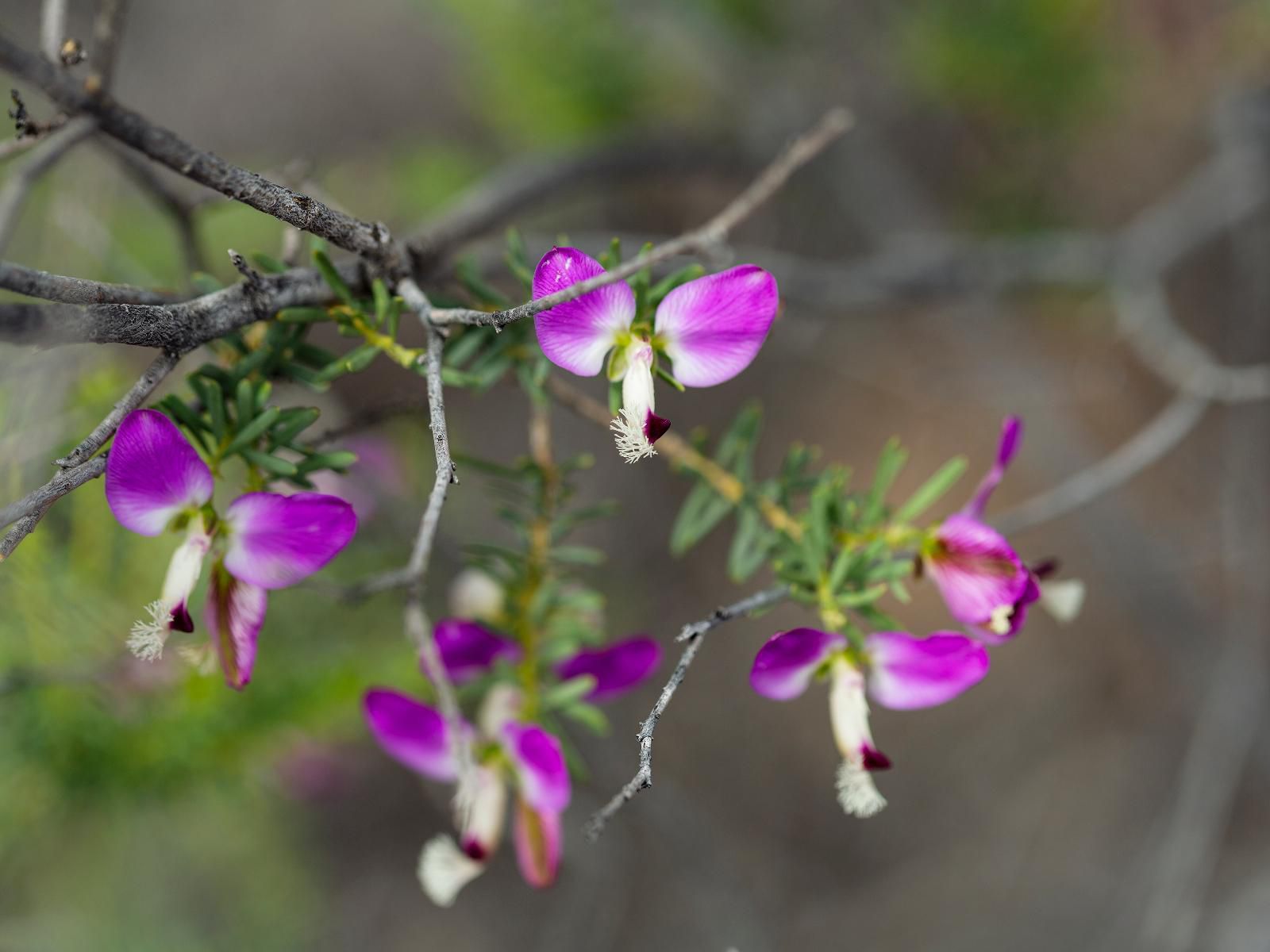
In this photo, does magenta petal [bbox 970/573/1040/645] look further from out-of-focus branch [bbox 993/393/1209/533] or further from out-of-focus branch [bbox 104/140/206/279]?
out-of-focus branch [bbox 104/140/206/279]

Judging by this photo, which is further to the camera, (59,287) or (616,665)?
(616,665)

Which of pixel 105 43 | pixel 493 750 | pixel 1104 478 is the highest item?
pixel 1104 478

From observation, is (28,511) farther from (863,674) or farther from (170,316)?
(863,674)

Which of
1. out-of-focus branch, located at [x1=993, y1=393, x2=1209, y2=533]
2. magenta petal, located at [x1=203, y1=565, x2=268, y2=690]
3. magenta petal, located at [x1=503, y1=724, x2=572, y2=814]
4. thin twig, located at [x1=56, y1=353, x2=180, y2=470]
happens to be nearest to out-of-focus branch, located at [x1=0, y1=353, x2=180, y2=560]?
thin twig, located at [x1=56, y1=353, x2=180, y2=470]

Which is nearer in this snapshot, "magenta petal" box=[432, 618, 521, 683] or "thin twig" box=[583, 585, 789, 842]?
"thin twig" box=[583, 585, 789, 842]

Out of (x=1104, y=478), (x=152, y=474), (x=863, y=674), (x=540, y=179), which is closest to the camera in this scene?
(x=152, y=474)

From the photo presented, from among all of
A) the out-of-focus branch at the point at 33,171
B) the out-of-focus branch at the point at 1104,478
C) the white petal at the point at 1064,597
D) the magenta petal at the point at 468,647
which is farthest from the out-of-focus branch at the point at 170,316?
the out-of-focus branch at the point at 1104,478

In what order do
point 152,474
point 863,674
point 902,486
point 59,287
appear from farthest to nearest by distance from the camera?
point 902,486 → point 863,674 → point 152,474 → point 59,287

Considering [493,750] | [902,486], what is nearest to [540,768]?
[493,750]
